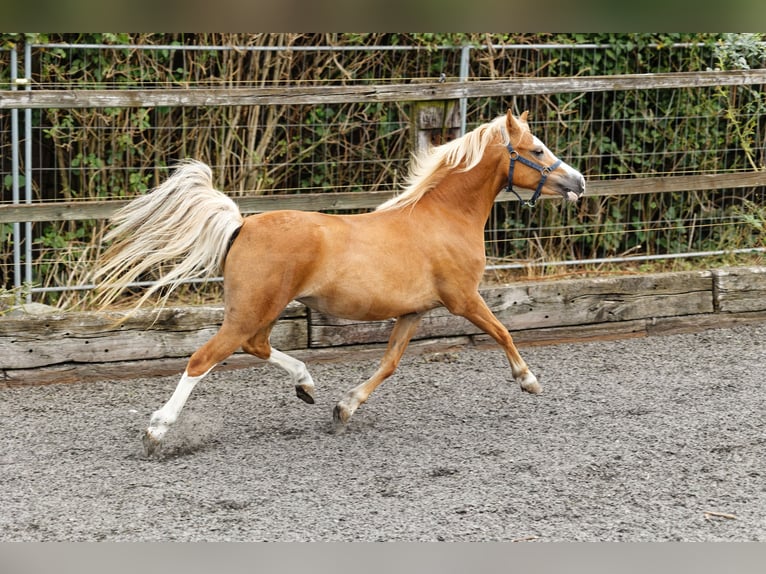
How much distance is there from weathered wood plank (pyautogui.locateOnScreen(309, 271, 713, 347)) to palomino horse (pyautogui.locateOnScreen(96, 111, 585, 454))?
1.37 metres

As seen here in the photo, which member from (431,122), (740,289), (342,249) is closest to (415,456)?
(342,249)

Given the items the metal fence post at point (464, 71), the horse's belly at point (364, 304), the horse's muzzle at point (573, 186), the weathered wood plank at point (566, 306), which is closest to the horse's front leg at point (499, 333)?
the horse's belly at point (364, 304)

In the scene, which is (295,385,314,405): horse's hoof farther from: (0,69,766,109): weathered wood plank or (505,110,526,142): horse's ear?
(0,69,766,109): weathered wood plank

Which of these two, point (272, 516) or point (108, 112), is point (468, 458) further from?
point (108, 112)

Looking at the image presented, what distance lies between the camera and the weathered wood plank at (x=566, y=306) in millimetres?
6637

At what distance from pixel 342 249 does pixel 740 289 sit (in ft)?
13.4

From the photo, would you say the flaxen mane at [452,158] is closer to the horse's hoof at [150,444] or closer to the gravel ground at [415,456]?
the gravel ground at [415,456]

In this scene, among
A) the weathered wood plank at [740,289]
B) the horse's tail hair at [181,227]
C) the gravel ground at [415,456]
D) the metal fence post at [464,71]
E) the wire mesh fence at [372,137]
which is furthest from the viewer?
the weathered wood plank at [740,289]

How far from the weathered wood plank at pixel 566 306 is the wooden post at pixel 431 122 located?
1161mm

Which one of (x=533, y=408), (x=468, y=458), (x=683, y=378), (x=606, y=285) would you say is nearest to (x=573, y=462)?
(x=468, y=458)

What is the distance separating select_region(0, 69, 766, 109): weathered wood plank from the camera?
582 cm

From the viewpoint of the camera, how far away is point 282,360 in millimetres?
5219

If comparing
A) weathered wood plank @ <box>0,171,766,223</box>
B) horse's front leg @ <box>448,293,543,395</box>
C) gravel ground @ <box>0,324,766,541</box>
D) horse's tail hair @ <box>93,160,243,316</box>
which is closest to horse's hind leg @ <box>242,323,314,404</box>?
gravel ground @ <box>0,324,766,541</box>

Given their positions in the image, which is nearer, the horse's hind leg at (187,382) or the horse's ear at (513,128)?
the horse's hind leg at (187,382)
